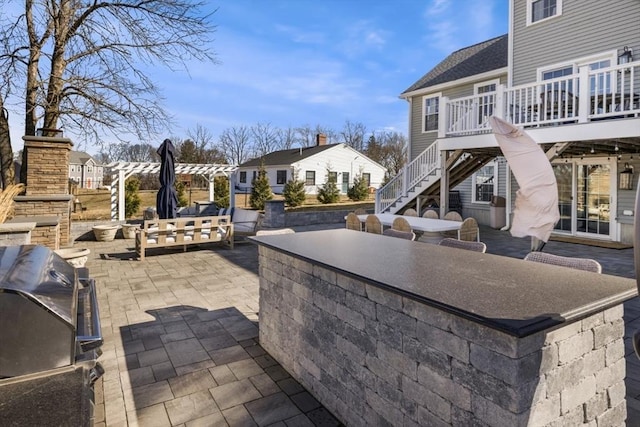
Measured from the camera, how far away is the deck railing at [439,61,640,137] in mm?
6621

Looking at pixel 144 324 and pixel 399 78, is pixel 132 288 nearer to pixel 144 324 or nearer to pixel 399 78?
pixel 144 324

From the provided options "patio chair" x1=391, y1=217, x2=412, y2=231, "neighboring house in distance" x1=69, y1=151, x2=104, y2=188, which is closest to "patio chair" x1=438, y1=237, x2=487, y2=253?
"patio chair" x1=391, y1=217, x2=412, y2=231

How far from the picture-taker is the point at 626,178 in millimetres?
9172

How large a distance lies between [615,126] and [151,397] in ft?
26.2

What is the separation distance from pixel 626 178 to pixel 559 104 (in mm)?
3735

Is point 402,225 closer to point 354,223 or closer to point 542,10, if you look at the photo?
point 354,223

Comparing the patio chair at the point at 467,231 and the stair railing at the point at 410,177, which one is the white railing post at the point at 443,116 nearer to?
the stair railing at the point at 410,177

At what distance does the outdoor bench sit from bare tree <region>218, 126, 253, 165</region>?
3422cm

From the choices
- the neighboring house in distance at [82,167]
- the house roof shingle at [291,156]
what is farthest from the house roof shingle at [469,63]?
the neighboring house in distance at [82,167]

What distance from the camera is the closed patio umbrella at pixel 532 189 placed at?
4.07 meters

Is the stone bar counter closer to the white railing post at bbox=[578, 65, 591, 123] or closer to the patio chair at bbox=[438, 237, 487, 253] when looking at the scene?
the patio chair at bbox=[438, 237, 487, 253]

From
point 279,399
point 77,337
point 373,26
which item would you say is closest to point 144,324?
point 279,399

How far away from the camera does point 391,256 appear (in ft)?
9.25

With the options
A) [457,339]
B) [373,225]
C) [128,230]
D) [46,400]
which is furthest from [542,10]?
[46,400]
